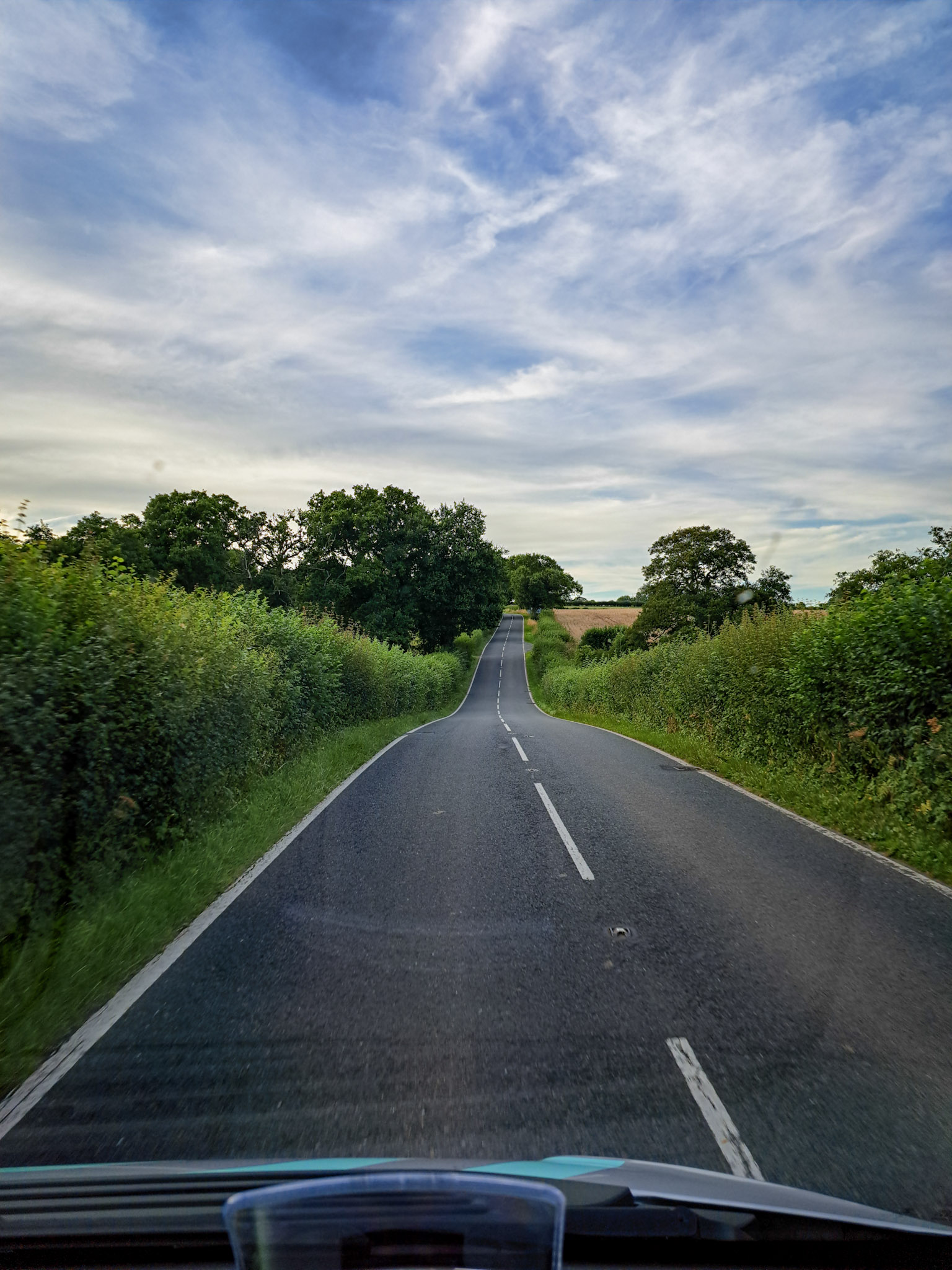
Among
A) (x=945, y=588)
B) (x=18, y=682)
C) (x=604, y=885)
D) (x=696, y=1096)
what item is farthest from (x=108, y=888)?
(x=945, y=588)

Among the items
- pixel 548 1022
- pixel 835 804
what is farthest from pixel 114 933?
pixel 835 804

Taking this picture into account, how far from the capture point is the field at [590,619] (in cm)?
8356

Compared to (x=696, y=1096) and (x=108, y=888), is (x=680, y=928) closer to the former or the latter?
(x=696, y=1096)

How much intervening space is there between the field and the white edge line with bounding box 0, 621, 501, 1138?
7125 centimetres

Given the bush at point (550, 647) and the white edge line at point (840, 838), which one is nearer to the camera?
the white edge line at point (840, 838)

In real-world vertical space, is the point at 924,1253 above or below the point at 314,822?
above

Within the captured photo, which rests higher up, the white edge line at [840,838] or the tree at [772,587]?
the tree at [772,587]

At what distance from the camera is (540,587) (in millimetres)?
135125

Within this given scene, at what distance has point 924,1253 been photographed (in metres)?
1.95

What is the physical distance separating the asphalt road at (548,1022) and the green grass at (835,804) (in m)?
0.50

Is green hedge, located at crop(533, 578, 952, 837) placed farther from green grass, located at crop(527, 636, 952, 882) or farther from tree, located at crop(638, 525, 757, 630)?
tree, located at crop(638, 525, 757, 630)

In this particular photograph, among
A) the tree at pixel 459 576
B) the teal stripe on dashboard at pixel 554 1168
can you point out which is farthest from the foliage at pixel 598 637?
the teal stripe on dashboard at pixel 554 1168

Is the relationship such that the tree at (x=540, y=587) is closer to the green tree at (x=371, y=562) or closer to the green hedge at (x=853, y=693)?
the green tree at (x=371, y=562)

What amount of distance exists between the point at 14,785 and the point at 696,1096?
4188 millimetres
